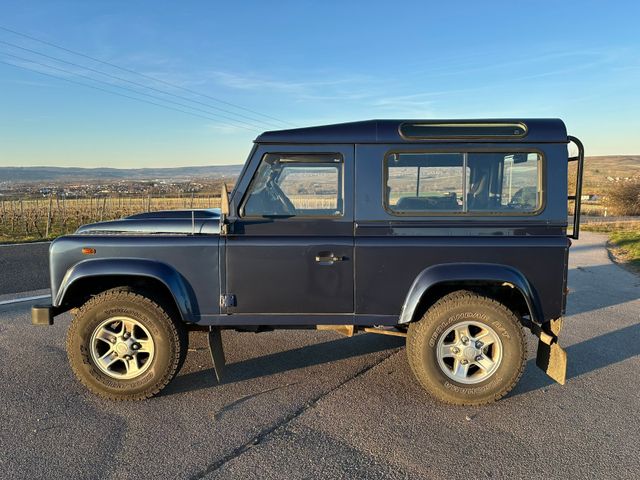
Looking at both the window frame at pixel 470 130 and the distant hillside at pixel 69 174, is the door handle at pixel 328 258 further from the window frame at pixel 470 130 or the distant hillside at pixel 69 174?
the distant hillside at pixel 69 174

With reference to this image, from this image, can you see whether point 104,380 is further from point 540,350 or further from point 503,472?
point 540,350

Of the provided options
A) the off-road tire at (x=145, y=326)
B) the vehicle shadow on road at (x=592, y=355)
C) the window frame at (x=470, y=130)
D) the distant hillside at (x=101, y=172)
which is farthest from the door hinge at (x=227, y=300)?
the distant hillside at (x=101, y=172)

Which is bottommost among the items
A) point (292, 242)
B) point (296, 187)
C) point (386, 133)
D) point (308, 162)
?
point (292, 242)

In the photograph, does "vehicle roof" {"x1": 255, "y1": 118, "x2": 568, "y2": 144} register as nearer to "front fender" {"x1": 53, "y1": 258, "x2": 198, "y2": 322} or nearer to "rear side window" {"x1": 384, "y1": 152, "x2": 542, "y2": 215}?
"rear side window" {"x1": 384, "y1": 152, "x2": 542, "y2": 215}

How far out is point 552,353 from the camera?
385cm

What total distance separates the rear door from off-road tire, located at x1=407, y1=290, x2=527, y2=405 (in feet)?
2.19

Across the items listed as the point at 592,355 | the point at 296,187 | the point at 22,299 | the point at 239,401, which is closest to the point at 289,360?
the point at 239,401

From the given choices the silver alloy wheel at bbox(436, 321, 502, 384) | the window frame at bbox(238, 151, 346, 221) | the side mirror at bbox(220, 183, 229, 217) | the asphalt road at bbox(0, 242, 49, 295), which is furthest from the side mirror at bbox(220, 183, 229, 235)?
the asphalt road at bbox(0, 242, 49, 295)

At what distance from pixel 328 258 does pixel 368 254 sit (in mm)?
311

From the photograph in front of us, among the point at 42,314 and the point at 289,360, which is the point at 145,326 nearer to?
the point at 42,314

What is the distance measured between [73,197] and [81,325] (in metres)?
39.1

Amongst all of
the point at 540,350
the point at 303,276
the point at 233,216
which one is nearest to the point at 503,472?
the point at 540,350

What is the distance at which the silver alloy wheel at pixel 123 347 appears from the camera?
12.6 ft

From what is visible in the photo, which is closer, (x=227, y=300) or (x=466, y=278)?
(x=466, y=278)
